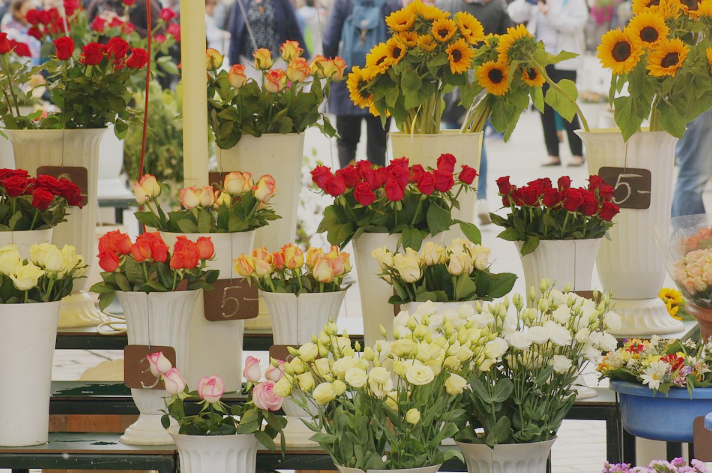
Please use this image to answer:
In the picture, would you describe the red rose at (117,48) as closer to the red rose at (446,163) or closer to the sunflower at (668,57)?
the red rose at (446,163)

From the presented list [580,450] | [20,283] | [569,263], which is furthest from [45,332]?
[580,450]

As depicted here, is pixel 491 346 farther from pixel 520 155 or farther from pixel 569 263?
pixel 520 155

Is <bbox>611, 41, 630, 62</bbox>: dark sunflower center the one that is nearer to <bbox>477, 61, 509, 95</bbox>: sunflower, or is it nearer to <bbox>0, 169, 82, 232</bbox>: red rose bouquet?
<bbox>477, 61, 509, 95</bbox>: sunflower

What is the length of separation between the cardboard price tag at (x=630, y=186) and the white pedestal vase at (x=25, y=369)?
1.11 meters

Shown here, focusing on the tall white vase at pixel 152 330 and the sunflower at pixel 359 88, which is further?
the sunflower at pixel 359 88

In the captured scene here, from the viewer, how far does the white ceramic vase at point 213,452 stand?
1670mm

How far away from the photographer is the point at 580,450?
3.47m

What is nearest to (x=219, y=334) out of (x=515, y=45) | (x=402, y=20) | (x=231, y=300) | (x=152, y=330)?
(x=231, y=300)

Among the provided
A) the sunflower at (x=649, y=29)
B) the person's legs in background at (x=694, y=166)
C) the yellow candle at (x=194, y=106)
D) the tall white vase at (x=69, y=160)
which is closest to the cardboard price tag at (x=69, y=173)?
the tall white vase at (x=69, y=160)

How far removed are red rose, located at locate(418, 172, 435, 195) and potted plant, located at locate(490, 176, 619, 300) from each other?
16cm

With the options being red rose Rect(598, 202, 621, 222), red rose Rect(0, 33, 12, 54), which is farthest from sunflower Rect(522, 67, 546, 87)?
red rose Rect(0, 33, 12, 54)

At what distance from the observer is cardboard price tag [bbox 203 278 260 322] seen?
1.92m

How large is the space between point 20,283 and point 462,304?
2.20 feet

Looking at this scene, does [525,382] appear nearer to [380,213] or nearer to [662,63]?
[380,213]
